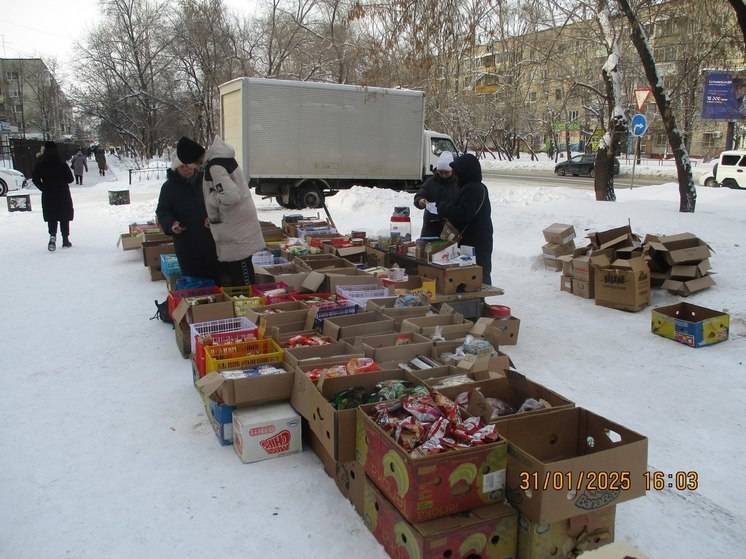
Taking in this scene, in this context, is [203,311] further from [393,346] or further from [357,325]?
[393,346]

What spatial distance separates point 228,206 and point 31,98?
277 ft

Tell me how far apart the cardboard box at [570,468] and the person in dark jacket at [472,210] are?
3522mm

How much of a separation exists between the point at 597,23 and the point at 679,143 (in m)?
4.16

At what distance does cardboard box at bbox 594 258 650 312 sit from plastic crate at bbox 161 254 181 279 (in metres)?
4.78

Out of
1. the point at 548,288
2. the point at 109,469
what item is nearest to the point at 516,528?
the point at 109,469

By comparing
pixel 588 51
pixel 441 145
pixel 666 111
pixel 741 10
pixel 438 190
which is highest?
pixel 588 51

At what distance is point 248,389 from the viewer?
3.48 metres

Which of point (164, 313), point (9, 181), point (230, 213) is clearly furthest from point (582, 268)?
point (9, 181)

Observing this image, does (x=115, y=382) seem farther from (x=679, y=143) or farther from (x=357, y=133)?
(x=357, y=133)

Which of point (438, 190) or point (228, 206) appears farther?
point (438, 190)

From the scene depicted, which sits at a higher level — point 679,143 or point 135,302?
point 679,143

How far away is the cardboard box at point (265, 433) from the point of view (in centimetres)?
338

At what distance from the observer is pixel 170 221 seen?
5645 millimetres

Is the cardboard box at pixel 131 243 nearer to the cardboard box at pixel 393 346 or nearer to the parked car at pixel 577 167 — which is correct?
the cardboard box at pixel 393 346
